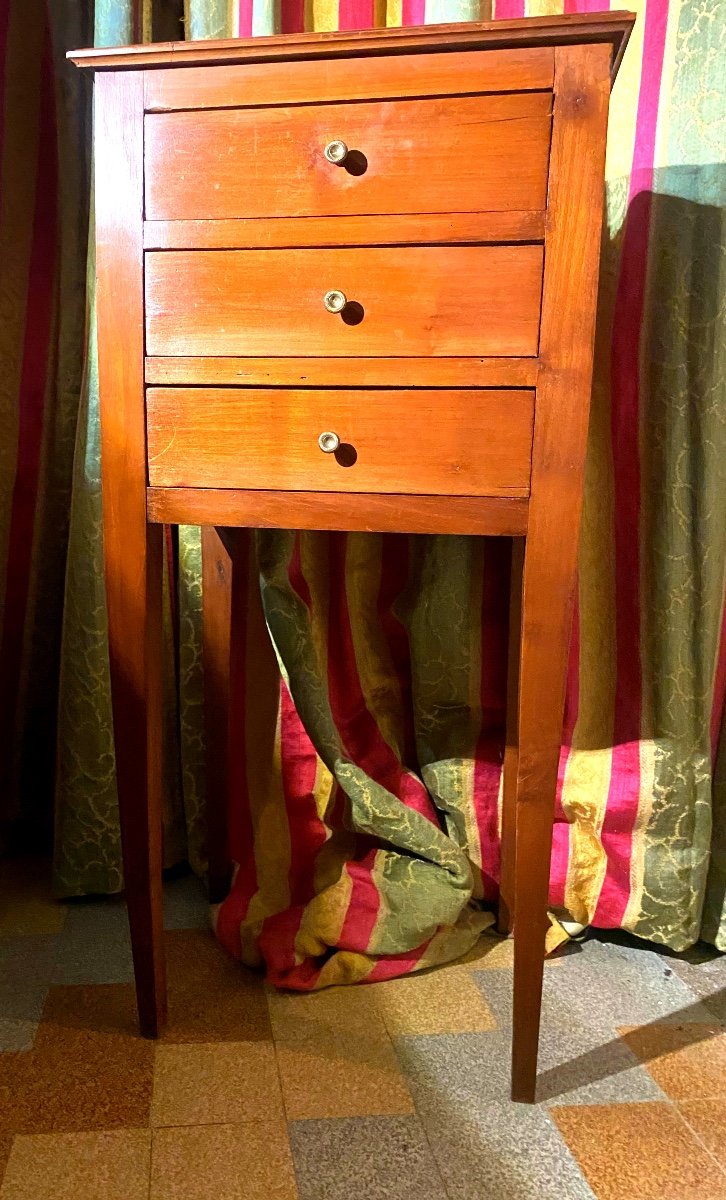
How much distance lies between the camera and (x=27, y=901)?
4.01 ft

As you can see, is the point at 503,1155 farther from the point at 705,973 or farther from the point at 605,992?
the point at 705,973

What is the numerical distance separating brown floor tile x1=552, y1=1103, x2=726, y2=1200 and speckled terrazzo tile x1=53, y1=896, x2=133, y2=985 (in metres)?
0.56

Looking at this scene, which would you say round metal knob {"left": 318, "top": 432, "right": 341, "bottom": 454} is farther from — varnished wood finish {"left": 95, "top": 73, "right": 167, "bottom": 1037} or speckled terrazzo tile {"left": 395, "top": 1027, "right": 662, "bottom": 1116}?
speckled terrazzo tile {"left": 395, "top": 1027, "right": 662, "bottom": 1116}

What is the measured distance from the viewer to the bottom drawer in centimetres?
75

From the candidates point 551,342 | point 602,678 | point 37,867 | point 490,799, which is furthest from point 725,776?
point 37,867

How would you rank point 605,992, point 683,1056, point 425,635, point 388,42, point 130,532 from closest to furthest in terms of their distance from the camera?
point 388,42 → point 130,532 → point 683,1056 → point 605,992 → point 425,635

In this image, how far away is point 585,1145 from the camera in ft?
2.66

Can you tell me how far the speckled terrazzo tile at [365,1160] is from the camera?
75 cm

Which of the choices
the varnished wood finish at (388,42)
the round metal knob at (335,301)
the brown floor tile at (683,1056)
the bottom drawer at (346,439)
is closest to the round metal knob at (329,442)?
the bottom drawer at (346,439)

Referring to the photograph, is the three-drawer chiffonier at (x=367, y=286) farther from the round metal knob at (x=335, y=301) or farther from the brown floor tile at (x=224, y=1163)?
the brown floor tile at (x=224, y=1163)

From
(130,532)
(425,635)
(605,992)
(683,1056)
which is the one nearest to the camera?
(130,532)

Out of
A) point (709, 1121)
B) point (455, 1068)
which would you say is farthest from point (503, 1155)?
point (709, 1121)

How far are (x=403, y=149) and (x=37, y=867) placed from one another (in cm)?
114

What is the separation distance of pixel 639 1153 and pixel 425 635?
65 cm
